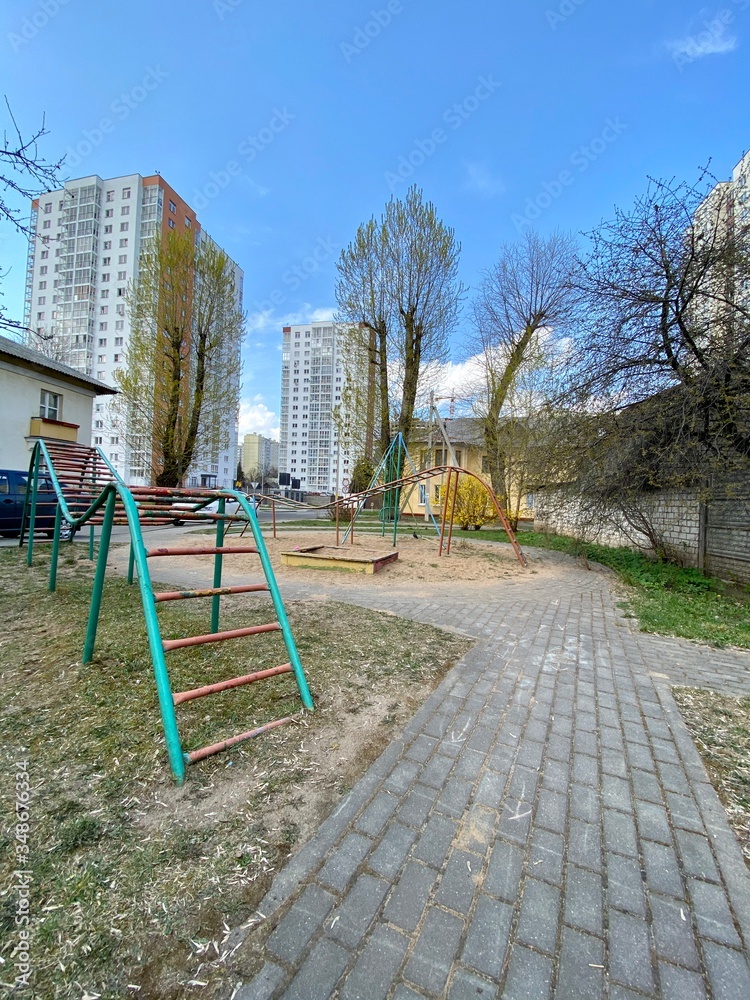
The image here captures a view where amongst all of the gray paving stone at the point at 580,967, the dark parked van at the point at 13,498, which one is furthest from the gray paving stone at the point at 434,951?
the dark parked van at the point at 13,498

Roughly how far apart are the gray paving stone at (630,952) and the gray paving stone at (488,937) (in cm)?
30

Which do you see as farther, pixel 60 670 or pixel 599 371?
pixel 599 371

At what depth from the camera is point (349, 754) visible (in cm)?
217

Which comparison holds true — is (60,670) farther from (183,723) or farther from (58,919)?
(58,919)

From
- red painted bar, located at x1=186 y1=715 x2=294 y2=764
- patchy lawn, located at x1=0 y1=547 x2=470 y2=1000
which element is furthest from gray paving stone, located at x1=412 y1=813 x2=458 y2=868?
red painted bar, located at x1=186 y1=715 x2=294 y2=764

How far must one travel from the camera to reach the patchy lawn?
1.19m

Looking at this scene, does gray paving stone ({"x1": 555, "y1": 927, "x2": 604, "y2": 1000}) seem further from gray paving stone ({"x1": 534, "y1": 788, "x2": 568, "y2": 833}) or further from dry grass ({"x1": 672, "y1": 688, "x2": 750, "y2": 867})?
dry grass ({"x1": 672, "y1": 688, "x2": 750, "y2": 867})

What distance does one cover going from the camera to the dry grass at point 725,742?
191 centimetres

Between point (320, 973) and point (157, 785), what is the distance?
107cm

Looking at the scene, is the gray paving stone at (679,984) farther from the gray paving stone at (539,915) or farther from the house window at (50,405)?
the house window at (50,405)

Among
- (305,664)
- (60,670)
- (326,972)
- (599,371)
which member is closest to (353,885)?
(326,972)

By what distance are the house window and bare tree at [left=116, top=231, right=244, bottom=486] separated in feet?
7.81

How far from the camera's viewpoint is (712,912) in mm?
1419

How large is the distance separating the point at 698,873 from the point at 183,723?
7.83ft
